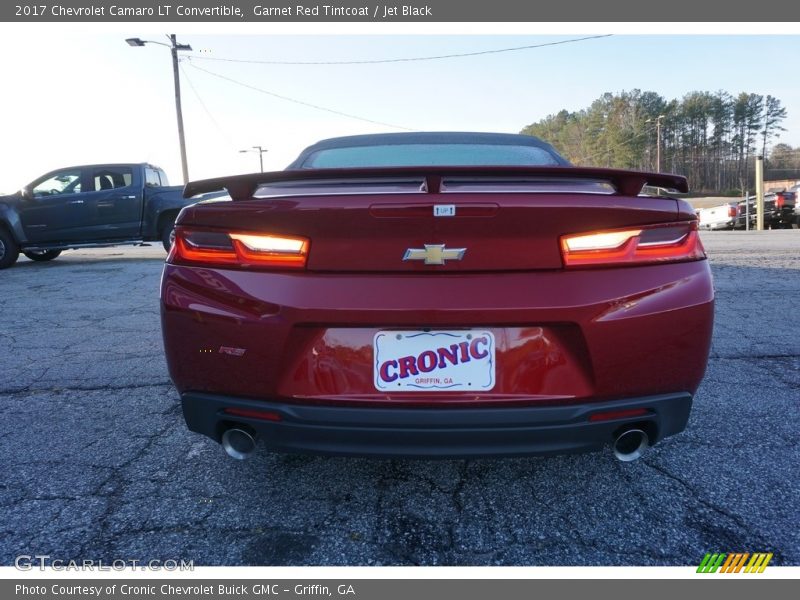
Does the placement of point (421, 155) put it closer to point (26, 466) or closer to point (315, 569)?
point (315, 569)

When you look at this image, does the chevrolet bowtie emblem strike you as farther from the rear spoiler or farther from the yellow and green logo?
the yellow and green logo

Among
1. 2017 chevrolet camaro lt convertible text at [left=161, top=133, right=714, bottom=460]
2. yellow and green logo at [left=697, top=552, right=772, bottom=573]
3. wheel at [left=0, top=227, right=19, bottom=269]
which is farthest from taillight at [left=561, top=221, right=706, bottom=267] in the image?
wheel at [left=0, top=227, right=19, bottom=269]

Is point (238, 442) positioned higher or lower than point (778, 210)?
lower

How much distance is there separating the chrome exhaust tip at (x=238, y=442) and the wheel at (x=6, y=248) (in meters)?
10.4

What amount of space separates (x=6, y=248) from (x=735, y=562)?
11.7 meters

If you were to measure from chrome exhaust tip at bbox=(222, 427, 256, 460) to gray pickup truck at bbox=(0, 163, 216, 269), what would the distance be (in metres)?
8.96

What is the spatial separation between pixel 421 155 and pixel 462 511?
74.6 inches

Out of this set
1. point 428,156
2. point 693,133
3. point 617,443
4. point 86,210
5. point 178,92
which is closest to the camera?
point 617,443

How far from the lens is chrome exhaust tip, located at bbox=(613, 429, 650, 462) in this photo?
66.3 inches

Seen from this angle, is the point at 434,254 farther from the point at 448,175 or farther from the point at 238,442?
the point at 238,442

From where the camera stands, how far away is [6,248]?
32.2 ft

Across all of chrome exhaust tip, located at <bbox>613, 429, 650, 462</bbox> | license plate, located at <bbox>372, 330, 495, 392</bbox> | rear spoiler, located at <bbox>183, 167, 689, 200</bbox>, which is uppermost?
rear spoiler, located at <bbox>183, 167, 689, 200</bbox>

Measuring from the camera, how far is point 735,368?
3.43 m

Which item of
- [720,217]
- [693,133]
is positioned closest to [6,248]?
[720,217]
